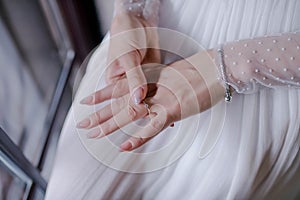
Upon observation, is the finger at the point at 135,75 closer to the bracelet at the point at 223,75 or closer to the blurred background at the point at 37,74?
the bracelet at the point at 223,75

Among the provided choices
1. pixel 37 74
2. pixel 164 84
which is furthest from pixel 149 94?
pixel 37 74

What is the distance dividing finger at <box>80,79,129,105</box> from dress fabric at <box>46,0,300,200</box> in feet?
0.09

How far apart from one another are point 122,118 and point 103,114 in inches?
1.4

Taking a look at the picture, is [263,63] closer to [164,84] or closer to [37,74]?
[164,84]

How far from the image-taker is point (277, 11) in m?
0.64

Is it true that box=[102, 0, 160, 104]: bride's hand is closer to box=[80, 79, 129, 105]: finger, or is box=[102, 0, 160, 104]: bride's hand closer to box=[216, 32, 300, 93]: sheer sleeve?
box=[80, 79, 129, 105]: finger

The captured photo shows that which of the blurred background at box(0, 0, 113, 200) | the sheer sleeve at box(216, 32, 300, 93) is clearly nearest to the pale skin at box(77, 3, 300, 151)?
the sheer sleeve at box(216, 32, 300, 93)

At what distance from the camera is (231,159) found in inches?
22.7

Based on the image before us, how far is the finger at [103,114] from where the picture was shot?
602 mm

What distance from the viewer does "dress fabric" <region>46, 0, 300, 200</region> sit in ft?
1.89

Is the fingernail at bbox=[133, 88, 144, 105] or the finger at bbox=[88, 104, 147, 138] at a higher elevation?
the fingernail at bbox=[133, 88, 144, 105]

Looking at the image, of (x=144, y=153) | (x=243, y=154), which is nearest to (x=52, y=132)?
(x=144, y=153)

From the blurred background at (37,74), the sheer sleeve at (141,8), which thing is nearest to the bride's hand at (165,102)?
the sheer sleeve at (141,8)

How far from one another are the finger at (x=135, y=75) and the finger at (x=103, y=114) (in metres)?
0.03
